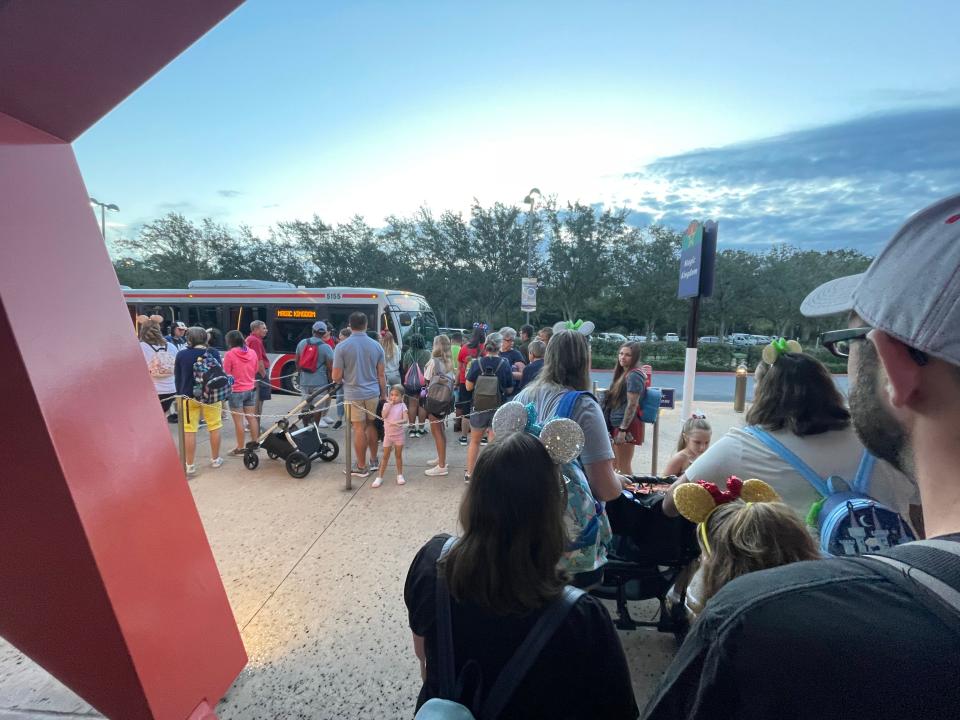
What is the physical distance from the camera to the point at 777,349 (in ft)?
7.87

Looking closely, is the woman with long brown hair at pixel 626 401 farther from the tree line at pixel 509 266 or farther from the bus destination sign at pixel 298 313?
the tree line at pixel 509 266

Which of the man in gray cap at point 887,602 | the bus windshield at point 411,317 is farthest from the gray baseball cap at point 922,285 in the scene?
the bus windshield at point 411,317

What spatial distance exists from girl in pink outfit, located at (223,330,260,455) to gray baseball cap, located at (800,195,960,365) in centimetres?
694

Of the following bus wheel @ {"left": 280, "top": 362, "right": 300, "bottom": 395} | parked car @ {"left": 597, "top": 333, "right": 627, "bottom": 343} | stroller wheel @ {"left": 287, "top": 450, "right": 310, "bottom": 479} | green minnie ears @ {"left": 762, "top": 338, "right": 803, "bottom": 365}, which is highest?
green minnie ears @ {"left": 762, "top": 338, "right": 803, "bottom": 365}

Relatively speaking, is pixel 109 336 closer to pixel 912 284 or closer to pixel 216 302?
pixel 912 284

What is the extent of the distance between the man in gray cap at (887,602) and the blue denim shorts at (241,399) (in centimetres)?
696

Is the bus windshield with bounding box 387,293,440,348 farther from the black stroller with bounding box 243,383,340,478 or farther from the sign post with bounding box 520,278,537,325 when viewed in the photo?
the black stroller with bounding box 243,383,340,478

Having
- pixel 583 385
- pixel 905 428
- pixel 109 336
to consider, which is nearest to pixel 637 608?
pixel 583 385

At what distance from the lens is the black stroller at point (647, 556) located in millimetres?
2709

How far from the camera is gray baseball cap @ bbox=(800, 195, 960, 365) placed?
648 millimetres

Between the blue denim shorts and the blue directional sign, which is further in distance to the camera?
the blue denim shorts

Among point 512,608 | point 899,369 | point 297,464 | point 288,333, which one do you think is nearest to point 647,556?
point 512,608

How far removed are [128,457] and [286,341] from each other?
12.1 m

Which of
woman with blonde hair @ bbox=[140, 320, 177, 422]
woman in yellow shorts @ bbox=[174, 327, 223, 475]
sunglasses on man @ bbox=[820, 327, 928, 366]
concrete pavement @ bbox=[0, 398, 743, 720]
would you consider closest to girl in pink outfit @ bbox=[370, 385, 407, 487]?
concrete pavement @ bbox=[0, 398, 743, 720]
